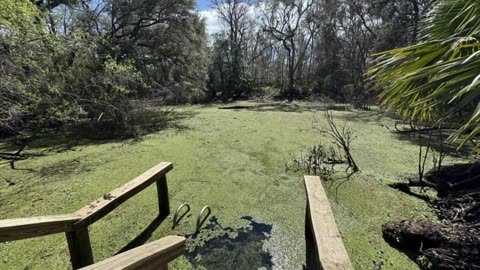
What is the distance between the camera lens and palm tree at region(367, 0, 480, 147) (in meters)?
0.89

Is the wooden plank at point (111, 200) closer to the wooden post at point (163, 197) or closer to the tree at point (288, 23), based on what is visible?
the wooden post at point (163, 197)

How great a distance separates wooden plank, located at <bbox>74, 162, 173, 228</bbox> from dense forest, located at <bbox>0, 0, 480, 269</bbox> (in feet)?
6.03

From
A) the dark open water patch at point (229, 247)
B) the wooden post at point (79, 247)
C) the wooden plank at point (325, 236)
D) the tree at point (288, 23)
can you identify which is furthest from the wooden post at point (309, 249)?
the tree at point (288, 23)

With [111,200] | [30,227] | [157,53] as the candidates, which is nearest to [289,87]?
[157,53]

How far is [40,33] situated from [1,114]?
3.73ft

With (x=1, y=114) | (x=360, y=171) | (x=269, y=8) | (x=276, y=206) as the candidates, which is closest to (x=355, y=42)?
(x=269, y=8)

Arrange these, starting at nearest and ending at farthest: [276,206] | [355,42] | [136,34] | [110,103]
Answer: [276,206] < [110,103] < [136,34] < [355,42]

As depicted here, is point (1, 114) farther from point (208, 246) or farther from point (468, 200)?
point (468, 200)

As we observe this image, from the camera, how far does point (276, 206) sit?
2.47m

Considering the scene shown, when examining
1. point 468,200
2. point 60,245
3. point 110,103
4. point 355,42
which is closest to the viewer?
point 60,245

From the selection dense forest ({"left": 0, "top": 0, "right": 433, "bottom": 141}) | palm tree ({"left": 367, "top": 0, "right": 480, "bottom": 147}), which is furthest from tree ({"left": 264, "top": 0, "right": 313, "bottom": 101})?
palm tree ({"left": 367, "top": 0, "right": 480, "bottom": 147})

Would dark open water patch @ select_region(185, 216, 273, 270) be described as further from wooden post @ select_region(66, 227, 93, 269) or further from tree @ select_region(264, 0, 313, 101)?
tree @ select_region(264, 0, 313, 101)

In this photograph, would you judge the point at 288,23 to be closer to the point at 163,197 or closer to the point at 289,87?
the point at 289,87

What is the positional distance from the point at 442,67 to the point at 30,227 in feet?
6.72
